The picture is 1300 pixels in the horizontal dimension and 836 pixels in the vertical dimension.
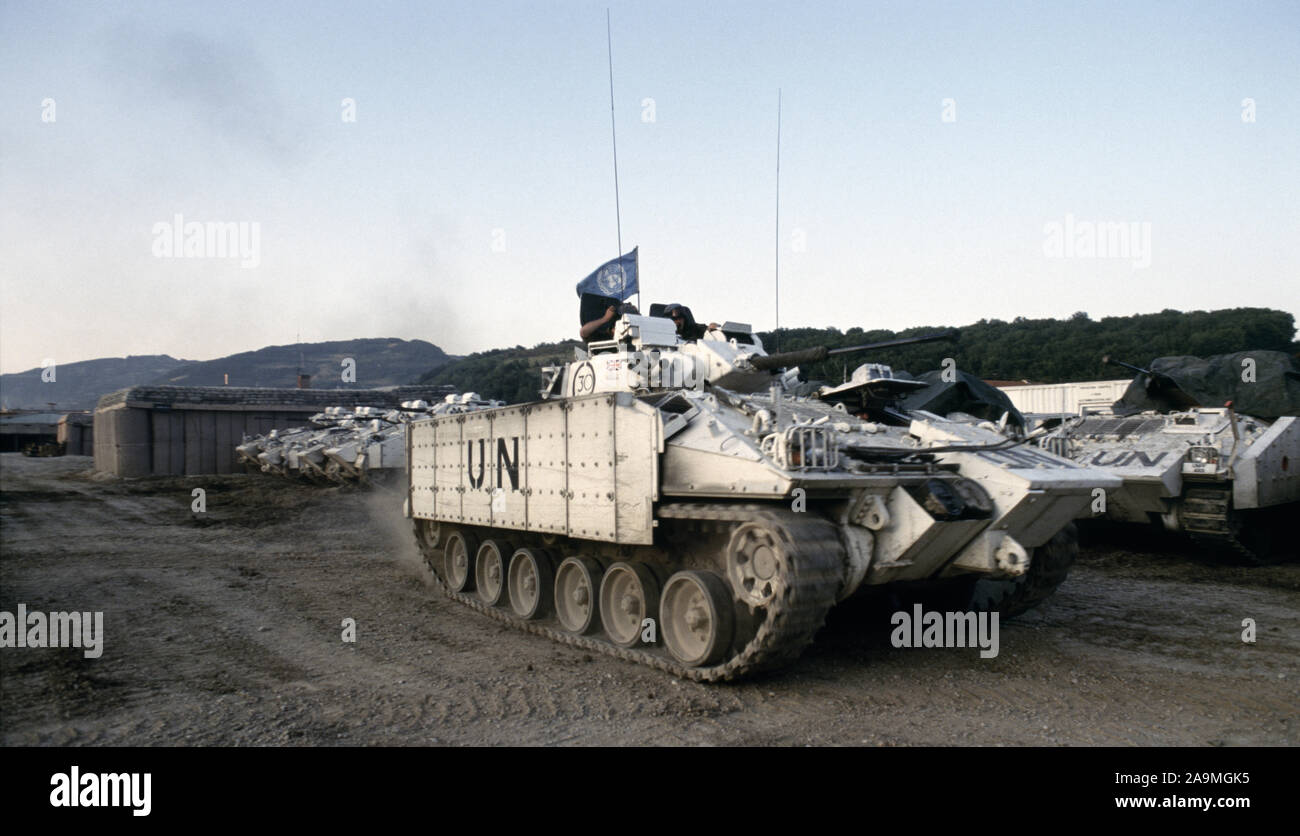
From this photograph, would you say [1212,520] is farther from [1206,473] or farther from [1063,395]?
[1063,395]

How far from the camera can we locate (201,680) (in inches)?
289

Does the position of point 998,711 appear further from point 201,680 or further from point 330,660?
point 201,680

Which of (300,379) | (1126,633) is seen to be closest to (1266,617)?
(1126,633)

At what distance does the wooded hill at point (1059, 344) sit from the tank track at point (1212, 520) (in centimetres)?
1890

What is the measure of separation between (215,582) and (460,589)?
3665mm

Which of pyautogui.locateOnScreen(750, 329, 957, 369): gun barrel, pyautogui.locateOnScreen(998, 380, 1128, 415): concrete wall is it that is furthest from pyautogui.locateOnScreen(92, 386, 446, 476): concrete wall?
pyautogui.locateOnScreen(750, 329, 957, 369): gun barrel

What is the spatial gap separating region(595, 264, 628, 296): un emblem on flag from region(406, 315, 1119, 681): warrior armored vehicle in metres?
1.37

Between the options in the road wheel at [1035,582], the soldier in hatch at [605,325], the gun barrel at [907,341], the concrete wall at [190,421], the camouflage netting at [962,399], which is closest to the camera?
the gun barrel at [907,341]

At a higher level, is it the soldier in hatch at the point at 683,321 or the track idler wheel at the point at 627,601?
the soldier in hatch at the point at 683,321

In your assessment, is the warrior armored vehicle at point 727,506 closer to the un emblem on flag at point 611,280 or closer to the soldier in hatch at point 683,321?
the soldier in hatch at point 683,321

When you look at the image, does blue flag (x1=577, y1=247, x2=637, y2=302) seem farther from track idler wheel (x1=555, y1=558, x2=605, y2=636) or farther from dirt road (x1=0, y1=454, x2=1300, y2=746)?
dirt road (x1=0, y1=454, x2=1300, y2=746)

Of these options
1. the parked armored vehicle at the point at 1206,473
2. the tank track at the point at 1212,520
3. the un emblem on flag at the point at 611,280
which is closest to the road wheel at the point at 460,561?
the un emblem on flag at the point at 611,280

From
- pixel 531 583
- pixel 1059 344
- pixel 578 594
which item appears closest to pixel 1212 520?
pixel 578 594

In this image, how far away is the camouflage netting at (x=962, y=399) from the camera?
795 inches
